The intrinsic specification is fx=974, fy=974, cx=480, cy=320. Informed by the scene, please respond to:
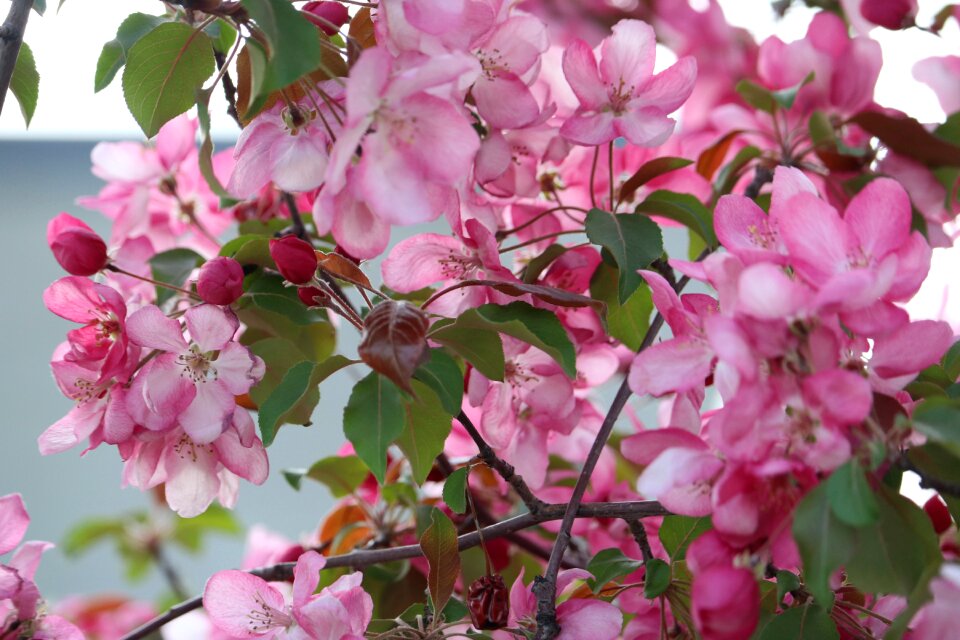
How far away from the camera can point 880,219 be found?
0.60 metres

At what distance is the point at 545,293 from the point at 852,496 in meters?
0.25

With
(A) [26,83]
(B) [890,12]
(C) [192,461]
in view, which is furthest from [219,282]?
(B) [890,12]

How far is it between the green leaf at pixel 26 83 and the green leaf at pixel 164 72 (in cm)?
12

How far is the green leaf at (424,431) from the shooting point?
0.72m

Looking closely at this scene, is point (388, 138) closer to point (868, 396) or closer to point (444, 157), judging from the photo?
point (444, 157)

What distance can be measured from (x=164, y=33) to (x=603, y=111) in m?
0.35

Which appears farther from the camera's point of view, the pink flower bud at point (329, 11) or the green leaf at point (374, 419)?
the pink flower bud at point (329, 11)

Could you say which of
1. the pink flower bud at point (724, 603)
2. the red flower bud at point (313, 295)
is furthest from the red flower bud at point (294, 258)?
the pink flower bud at point (724, 603)

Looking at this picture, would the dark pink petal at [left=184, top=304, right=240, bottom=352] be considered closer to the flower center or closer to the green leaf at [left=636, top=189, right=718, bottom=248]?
the flower center

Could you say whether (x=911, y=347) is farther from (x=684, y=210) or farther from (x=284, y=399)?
(x=284, y=399)

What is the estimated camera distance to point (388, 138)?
0.60 meters

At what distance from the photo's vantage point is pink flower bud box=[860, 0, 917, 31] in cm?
98

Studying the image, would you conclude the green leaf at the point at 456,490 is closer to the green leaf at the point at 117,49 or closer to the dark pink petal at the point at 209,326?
the dark pink petal at the point at 209,326

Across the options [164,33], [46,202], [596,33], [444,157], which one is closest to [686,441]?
[444,157]
